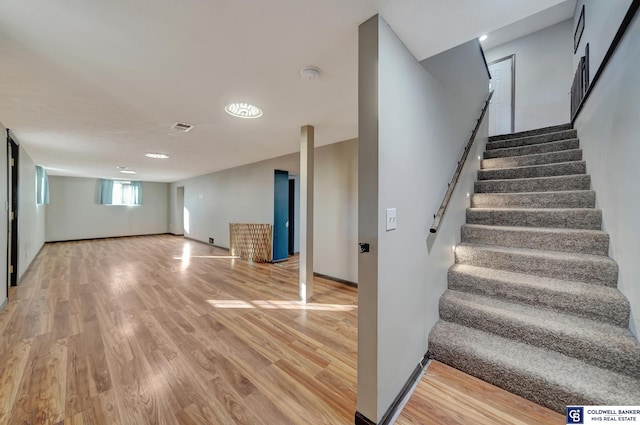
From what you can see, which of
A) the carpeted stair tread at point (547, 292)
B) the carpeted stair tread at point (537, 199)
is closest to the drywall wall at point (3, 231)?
the carpeted stair tread at point (547, 292)

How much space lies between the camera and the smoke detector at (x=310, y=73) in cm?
182

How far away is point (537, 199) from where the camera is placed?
2410 millimetres

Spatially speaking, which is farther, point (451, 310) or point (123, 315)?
point (123, 315)

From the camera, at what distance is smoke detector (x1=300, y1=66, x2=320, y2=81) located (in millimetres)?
1820

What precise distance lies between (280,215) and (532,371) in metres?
4.65

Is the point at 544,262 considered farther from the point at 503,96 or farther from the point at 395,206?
the point at 503,96

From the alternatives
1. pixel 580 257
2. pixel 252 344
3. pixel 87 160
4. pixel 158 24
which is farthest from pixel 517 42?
pixel 87 160

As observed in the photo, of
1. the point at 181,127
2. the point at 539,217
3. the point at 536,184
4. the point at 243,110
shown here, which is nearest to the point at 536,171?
the point at 536,184

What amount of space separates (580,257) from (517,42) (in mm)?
4861

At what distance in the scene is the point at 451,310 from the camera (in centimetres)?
196

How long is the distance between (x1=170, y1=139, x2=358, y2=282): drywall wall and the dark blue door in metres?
0.13

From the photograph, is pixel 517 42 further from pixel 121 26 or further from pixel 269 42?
pixel 121 26

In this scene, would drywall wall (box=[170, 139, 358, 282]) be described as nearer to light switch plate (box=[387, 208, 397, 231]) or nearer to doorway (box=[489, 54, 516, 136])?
light switch plate (box=[387, 208, 397, 231])
